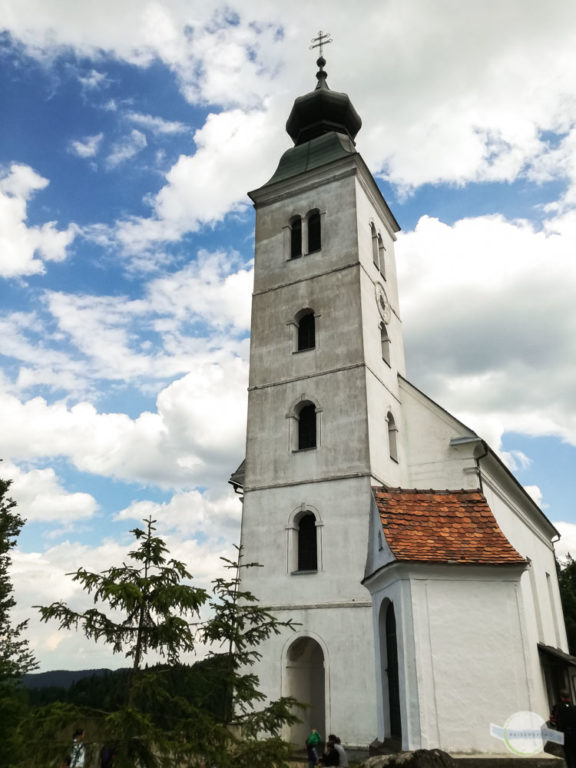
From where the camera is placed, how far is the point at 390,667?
10086mm

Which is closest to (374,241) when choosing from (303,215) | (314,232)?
(314,232)

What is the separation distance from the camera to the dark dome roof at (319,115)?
26.9m

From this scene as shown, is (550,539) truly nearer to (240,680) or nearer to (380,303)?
(380,303)

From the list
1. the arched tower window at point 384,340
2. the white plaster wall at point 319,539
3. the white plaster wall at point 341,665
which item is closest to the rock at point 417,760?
the white plaster wall at point 341,665

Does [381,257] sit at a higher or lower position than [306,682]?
higher

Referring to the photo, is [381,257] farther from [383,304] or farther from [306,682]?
[306,682]

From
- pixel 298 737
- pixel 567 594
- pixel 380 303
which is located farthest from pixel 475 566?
pixel 567 594

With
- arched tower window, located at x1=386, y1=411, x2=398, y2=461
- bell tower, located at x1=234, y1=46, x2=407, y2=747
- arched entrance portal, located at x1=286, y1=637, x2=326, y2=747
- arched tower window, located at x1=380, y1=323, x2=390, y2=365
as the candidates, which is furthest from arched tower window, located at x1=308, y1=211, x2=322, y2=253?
arched entrance portal, located at x1=286, y1=637, x2=326, y2=747

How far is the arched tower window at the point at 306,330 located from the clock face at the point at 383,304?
2.46 m

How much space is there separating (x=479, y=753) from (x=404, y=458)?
11586 mm

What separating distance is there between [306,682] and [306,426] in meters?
7.07

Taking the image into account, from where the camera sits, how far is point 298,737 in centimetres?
1653

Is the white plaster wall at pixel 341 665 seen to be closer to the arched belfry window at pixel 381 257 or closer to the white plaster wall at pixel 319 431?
the white plaster wall at pixel 319 431

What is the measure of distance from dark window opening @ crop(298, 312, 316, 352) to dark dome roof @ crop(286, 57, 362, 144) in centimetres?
1010
